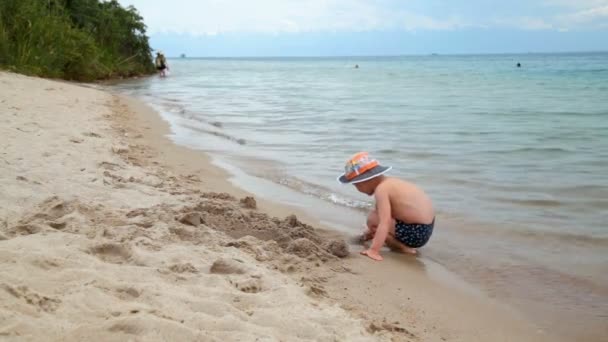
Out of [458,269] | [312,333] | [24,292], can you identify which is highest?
[24,292]

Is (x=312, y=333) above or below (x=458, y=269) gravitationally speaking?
above

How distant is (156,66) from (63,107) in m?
26.5

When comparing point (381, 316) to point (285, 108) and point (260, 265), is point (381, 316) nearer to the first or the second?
point (260, 265)

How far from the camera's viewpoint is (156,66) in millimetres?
33594

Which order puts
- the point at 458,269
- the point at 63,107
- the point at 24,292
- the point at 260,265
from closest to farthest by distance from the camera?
the point at 24,292
the point at 260,265
the point at 458,269
the point at 63,107

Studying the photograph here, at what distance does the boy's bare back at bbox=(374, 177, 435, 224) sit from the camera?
3956mm

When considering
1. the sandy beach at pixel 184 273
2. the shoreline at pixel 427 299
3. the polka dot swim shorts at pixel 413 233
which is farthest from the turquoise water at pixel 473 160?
the sandy beach at pixel 184 273

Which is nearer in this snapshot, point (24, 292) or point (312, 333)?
point (24, 292)

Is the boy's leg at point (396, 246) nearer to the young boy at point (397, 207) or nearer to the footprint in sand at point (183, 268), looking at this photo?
the young boy at point (397, 207)

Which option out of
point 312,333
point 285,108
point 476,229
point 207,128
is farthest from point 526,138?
point 312,333

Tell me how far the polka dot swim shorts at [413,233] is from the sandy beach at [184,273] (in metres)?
0.15

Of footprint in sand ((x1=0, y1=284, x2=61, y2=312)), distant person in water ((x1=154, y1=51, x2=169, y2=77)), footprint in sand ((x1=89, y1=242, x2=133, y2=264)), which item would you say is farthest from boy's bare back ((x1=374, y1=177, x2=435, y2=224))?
distant person in water ((x1=154, y1=51, x2=169, y2=77))

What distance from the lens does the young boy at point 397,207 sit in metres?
3.94

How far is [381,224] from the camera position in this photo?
3.80 m
